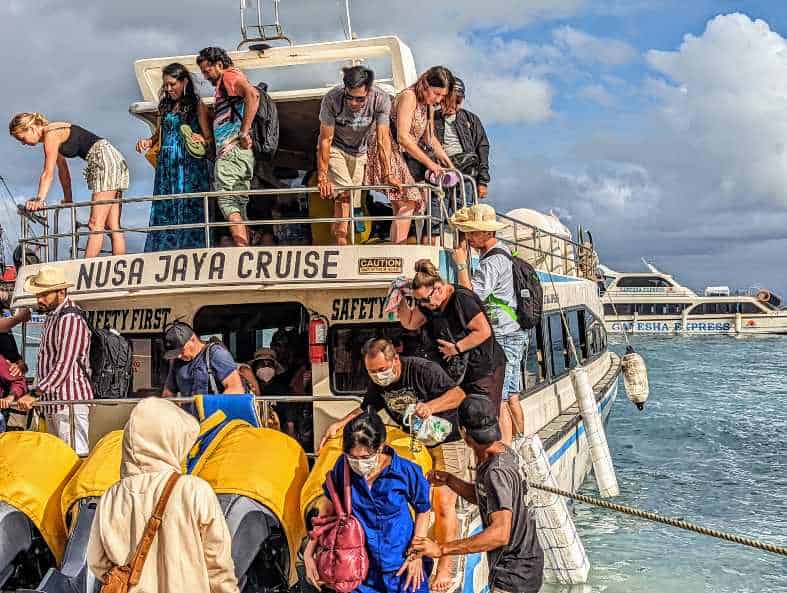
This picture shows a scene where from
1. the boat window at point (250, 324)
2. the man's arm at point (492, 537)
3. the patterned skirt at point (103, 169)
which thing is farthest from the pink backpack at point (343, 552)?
the patterned skirt at point (103, 169)

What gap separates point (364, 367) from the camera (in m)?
8.16

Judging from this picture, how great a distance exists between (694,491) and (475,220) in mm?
9506

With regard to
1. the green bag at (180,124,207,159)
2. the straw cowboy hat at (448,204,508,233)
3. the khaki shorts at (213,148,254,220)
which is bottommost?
the straw cowboy hat at (448,204,508,233)

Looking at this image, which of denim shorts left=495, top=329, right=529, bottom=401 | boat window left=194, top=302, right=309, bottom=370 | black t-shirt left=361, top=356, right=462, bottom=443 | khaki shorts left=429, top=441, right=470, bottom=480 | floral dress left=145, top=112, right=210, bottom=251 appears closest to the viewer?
black t-shirt left=361, top=356, right=462, bottom=443

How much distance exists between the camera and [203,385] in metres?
6.92

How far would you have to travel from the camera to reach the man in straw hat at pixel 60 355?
7.05m

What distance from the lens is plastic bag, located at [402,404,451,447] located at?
565cm

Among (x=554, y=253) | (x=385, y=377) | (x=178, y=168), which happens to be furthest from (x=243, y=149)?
(x=554, y=253)

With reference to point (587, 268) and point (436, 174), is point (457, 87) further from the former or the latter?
point (587, 268)

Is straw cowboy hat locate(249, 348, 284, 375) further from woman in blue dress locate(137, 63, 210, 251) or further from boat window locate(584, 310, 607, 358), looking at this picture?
boat window locate(584, 310, 607, 358)

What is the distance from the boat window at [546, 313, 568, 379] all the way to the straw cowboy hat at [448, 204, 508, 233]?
180 inches

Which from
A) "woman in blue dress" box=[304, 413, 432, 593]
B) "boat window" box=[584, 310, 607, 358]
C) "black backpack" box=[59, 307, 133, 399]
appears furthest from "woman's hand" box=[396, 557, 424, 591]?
"boat window" box=[584, 310, 607, 358]

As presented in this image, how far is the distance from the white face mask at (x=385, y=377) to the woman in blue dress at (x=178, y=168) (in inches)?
176

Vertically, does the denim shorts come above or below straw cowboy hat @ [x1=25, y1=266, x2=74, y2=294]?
below
